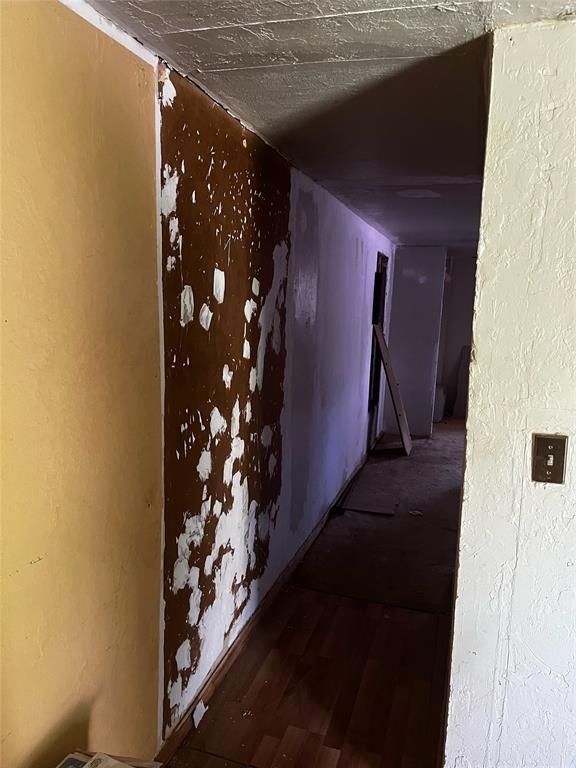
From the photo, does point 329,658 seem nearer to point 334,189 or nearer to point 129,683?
point 129,683

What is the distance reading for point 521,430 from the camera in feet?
4.49

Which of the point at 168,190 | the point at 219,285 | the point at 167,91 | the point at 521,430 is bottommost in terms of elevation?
the point at 521,430

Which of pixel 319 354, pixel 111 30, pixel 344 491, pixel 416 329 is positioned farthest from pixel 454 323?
pixel 111 30

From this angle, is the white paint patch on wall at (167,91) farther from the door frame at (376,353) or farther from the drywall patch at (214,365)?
the door frame at (376,353)

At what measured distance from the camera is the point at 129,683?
1.52m

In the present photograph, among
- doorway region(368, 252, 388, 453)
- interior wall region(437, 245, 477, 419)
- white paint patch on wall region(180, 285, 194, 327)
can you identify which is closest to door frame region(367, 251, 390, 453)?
doorway region(368, 252, 388, 453)

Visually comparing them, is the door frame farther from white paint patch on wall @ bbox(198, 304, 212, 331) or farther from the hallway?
white paint patch on wall @ bbox(198, 304, 212, 331)

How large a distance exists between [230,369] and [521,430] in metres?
1.04

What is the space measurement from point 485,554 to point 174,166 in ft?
4.47

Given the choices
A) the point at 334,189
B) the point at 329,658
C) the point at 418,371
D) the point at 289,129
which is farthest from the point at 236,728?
the point at 418,371

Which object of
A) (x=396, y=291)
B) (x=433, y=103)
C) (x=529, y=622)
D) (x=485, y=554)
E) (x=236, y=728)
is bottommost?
(x=236, y=728)

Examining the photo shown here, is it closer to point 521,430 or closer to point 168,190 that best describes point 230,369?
point 168,190

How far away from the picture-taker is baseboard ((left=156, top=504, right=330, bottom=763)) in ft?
5.80

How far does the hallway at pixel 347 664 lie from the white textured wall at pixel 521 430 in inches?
16.0
